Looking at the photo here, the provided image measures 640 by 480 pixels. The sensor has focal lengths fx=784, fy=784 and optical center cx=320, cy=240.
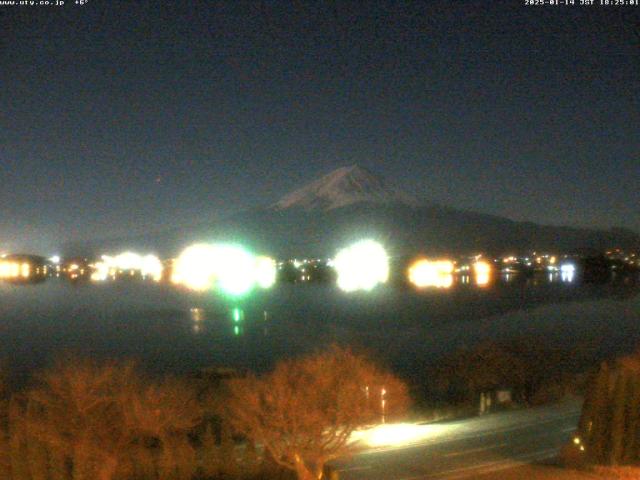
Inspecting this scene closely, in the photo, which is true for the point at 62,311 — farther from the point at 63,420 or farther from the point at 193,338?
the point at 63,420

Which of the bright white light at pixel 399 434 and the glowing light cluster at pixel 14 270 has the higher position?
the glowing light cluster at pixel 14 270

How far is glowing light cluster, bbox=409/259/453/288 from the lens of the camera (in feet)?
126

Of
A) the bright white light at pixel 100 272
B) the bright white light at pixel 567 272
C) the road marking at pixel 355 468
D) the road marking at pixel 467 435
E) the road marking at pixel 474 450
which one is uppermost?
the bright white light at pixel 100 272

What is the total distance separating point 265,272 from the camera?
47.3 metres

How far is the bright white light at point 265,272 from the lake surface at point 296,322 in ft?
17.0

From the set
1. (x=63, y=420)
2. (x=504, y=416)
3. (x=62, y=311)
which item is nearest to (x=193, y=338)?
(x=62, y=311)

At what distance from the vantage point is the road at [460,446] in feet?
25.0

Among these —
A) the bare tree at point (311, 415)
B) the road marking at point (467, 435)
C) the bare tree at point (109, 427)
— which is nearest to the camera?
Answer: the bare tree at point (311, 415)

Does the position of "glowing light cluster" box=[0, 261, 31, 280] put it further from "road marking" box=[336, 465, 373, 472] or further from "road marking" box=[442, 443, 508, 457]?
"road marking" box=[336, 465, 373, 472]

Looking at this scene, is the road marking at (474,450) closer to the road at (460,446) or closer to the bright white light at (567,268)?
the road at (460,446)

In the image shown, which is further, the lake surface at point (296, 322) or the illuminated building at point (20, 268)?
the illuminated building at point (20, 268)

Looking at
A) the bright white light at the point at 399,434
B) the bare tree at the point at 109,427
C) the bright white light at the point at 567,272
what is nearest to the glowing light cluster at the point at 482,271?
the bright white light at the point at 567,272

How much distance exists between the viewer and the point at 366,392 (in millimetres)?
6656

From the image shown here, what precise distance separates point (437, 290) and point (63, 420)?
1070 inches
